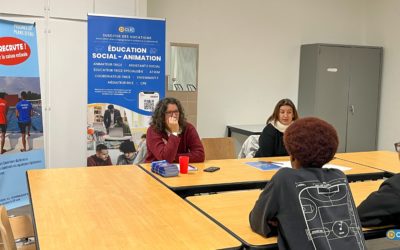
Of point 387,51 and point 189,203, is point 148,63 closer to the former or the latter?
point 189,203

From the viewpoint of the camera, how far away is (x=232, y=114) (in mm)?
5672

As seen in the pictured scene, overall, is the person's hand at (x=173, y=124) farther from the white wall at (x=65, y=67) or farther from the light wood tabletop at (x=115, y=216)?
the white wall at (x=65, y=67)

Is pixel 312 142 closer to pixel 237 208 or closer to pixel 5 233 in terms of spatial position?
pixel 237 208

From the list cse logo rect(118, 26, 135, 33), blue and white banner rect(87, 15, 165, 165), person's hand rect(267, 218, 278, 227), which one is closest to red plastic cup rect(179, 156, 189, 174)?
person's hand rect(267, 218, 278, 227)

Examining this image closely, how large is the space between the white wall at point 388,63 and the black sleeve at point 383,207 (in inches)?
173

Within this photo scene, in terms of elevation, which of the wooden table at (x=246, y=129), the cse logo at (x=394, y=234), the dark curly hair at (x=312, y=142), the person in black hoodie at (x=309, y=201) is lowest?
the cse logo at (x=394, y=234)

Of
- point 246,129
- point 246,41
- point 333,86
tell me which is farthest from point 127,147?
point 333,86

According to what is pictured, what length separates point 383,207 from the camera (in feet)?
6.23

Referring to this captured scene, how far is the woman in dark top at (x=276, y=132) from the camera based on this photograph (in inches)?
145

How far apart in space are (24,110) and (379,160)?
304cm

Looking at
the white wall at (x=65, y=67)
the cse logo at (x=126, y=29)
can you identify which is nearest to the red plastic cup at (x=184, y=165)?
the cse logo at (x=126, y=29)

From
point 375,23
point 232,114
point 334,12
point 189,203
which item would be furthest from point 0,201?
point 375,23

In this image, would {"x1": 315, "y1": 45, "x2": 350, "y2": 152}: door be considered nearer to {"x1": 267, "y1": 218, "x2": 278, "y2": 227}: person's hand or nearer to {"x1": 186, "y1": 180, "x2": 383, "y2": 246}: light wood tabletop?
{"x1": 186, "y1": 180, "x2": 383, "y2": 246}: light wood tabletop

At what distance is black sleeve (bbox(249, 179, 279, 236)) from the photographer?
1598 millimetres
